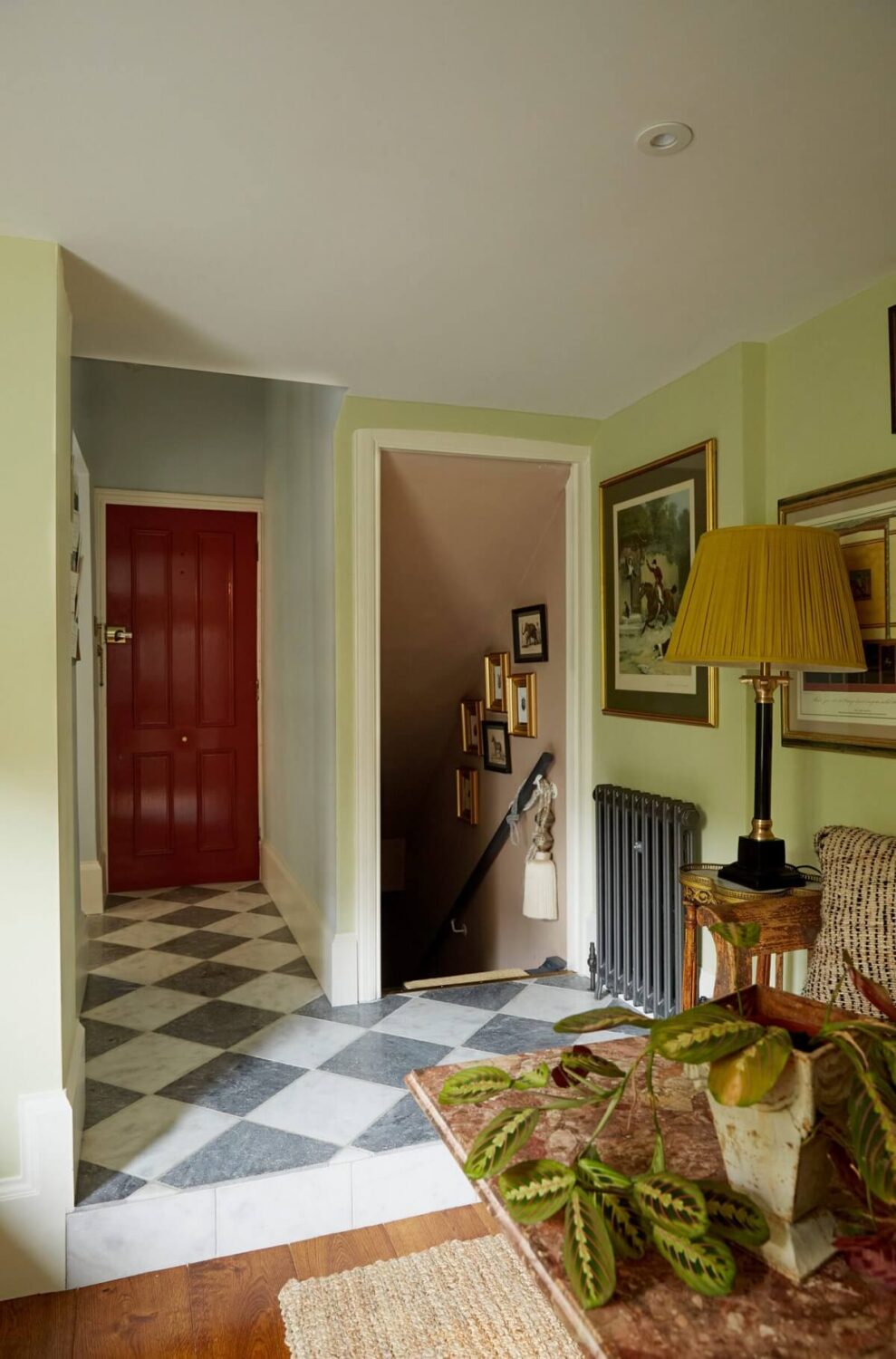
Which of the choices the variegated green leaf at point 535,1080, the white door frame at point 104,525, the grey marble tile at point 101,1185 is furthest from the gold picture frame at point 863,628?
the white door frame at point 104,525

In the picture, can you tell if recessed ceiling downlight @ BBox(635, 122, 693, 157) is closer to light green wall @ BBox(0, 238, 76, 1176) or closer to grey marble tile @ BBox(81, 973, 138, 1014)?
light green wall @ BBox(0, 238, 76, 1176)

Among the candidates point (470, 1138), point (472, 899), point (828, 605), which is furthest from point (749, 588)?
point (472, 899)

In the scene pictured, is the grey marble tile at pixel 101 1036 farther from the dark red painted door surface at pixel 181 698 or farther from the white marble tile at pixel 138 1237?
the dark red painted door surface at pixel 181 698

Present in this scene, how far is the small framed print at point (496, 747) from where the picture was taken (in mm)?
4469

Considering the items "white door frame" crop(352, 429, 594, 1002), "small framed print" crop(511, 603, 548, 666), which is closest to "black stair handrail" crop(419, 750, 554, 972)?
"white door frame" crop(352, 429, 594, 1002)

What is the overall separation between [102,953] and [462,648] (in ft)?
7.31

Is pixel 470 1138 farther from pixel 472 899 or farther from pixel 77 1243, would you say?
pixel 472 899

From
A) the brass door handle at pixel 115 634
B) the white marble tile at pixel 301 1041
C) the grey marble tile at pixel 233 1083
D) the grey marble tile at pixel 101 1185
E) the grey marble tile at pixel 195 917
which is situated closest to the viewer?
the grey marble tile at pixel 101 1185

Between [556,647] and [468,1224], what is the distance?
2254mm

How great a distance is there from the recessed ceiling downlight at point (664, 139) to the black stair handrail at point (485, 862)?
8.46 feet

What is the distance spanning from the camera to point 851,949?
6.72ft

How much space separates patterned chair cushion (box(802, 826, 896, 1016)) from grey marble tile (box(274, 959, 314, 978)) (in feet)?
7.02

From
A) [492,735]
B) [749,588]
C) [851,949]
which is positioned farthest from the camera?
[492,735]

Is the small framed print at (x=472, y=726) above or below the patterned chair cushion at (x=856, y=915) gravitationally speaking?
above
